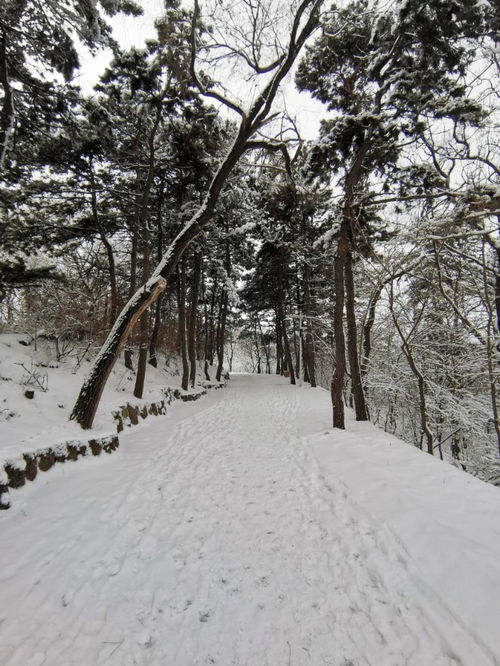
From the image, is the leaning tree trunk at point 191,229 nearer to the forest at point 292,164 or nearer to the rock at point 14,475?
the forest at point 292,164

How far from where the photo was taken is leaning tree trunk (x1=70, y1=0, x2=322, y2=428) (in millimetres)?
5271

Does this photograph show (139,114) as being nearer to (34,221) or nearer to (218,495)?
(34,221)

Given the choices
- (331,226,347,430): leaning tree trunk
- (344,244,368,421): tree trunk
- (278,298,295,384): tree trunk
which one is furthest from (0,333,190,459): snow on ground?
(278,298,295,384): tree trunk

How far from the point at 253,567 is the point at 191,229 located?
18.4 ft

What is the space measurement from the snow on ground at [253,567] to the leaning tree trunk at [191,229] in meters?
1.39

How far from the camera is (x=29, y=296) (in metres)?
7.95

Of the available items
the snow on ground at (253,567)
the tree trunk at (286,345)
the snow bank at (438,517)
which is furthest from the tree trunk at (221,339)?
the snow on ground at (253,567)

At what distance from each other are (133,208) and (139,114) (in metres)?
3.11

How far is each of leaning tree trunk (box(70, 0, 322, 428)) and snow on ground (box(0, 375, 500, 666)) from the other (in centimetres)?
139

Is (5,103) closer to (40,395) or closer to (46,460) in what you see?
(40,395)

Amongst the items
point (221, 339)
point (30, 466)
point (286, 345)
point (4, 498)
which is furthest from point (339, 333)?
point (221, 339)

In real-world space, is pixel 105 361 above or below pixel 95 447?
above

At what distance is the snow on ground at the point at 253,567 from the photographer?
175 cm

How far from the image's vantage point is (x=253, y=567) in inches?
96.9
